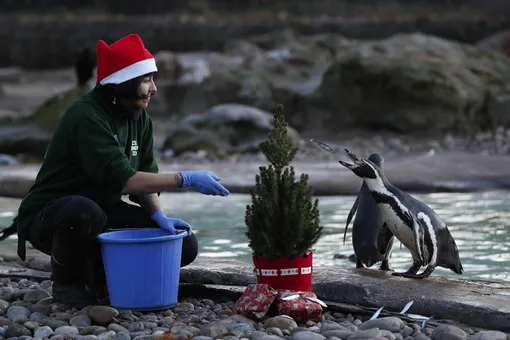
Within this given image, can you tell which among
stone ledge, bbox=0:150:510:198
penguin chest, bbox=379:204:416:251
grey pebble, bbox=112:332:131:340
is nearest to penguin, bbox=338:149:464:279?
penguin chest, bbox=379:204:416:251

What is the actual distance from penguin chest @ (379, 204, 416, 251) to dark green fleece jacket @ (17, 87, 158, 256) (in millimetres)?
1094

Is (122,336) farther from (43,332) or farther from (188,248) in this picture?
(188,248)

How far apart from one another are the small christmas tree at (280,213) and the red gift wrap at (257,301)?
0.14 m

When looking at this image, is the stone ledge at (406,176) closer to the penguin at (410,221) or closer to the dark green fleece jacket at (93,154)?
the penguin at (410,221)

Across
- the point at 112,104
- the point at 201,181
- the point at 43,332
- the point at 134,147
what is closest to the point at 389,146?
the point at 134,147

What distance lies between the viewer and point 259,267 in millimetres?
3889

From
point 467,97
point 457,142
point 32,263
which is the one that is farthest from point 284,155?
point 467,97

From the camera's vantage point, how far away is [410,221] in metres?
4.23

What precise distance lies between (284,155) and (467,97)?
9.05 metres

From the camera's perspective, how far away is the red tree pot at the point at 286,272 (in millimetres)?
3848

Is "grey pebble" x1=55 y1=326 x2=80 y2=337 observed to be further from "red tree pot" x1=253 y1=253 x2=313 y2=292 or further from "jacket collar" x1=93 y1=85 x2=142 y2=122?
"jacket collar" x1=93 y1=85 x2=142 y2=122

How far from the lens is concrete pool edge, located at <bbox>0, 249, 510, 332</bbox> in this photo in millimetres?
3660

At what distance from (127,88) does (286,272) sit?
1.02 metres

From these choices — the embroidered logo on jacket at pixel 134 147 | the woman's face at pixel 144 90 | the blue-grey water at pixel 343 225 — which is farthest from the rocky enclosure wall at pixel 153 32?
the woman's face at pixel 144 90
